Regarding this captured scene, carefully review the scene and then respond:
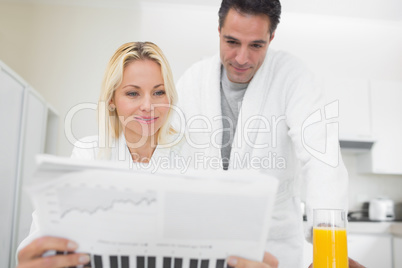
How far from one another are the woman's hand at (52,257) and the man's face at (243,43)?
0.96 metres

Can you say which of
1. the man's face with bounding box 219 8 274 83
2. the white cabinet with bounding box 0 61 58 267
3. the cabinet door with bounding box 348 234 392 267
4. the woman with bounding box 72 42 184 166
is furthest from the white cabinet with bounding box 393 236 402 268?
the white cabinet with bounding box 0 61 58 267

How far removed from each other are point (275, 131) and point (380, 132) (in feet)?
6.18

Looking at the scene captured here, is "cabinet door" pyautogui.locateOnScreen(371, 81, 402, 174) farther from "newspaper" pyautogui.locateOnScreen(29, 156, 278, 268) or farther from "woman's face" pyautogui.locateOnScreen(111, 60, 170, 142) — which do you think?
"newspaper" pyautogui.locateOnScreen(29, 156, 278, 268)

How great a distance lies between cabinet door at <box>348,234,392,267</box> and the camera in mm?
2508

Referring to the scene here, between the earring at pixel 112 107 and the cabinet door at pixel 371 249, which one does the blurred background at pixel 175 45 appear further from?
the earring at pixel 112 107

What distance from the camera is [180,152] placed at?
1293mm

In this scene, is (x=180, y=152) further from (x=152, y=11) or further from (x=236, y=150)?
(x=152, y=11)

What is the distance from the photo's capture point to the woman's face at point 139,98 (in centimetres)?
126

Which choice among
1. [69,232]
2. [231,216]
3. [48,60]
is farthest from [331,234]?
[48,60]

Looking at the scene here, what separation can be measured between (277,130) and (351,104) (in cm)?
174

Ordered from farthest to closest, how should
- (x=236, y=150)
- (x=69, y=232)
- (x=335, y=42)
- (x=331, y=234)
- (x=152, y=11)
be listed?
(x=335, y=42) → (x=152, y=11) → (x=236, y=150) → (x=331, y=234) → (x=69, y=232)

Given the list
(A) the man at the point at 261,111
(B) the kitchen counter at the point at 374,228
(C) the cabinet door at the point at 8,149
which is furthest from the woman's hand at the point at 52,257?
(B) the kitchen counter at the point at 374,228

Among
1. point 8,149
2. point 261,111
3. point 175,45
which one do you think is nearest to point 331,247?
point 261,111

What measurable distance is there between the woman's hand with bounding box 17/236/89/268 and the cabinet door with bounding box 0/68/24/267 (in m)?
1.47
